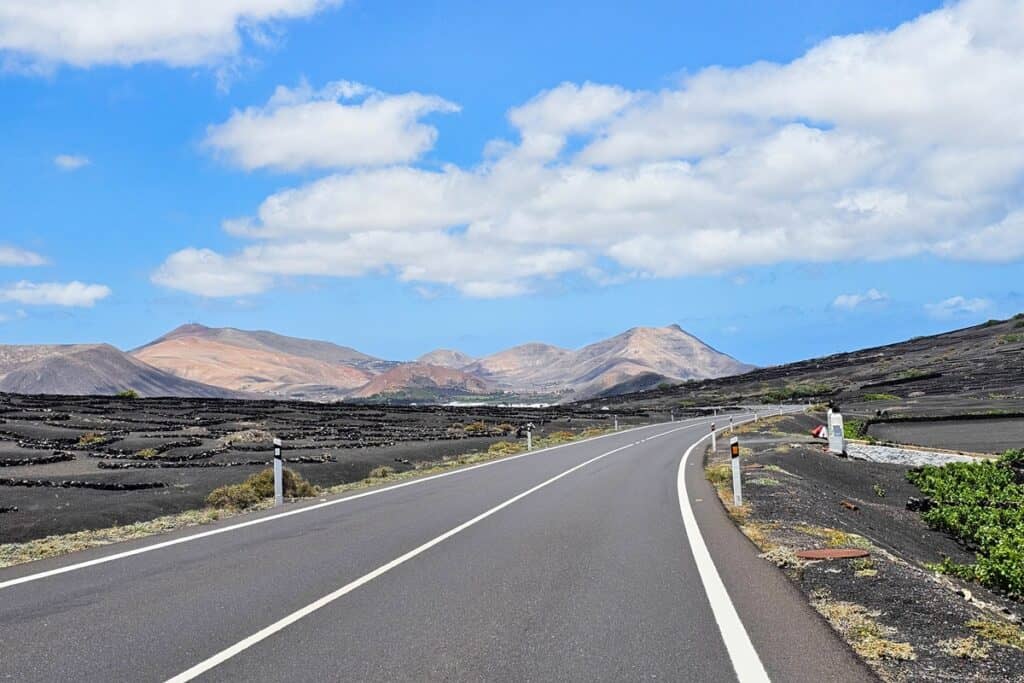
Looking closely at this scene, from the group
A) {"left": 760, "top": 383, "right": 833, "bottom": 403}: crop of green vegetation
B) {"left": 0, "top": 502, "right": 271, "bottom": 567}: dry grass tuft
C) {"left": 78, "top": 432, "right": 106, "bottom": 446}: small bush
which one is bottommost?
{"left": 0, "top": 502, "right": 271, "bottom": 567}: dry grass tuft

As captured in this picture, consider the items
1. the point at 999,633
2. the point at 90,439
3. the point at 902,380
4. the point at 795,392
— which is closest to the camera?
the point at 999,633

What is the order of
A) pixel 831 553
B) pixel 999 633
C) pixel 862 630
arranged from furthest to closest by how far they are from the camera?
pixel 831 553, pixel 862 630, pixel 999 633

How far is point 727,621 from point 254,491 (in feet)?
43.7

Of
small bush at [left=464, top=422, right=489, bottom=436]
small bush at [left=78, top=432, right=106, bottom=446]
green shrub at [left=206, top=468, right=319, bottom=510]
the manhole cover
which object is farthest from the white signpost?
small bush at [left=78, top=432, right=106, bottom=446]

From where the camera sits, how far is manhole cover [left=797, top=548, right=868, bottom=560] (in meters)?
9.59

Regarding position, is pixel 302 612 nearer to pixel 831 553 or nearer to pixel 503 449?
pixel 831 553

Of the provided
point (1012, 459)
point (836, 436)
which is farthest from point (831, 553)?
point (836, 436)

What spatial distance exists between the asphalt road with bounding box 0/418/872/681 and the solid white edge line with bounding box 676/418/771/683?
0.02 meters

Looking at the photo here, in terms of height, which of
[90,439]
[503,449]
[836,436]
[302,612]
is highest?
[90,439]

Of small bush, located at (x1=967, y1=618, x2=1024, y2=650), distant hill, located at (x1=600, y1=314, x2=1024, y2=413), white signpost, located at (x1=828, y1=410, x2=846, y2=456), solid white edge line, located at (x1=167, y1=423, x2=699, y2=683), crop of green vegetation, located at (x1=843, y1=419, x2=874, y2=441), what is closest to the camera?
solid white edge line, located at (x1=167, y1=423, x2=699, y2=683)

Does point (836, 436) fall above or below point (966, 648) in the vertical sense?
above

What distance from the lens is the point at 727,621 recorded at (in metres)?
7.03

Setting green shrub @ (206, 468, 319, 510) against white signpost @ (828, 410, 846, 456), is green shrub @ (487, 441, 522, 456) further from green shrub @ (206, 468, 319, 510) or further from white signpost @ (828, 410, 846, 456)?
green shrub @ (206, 468, 319, 510)

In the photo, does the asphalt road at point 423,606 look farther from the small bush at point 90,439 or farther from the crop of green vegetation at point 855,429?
the crop of green vegetation at point 855,429
